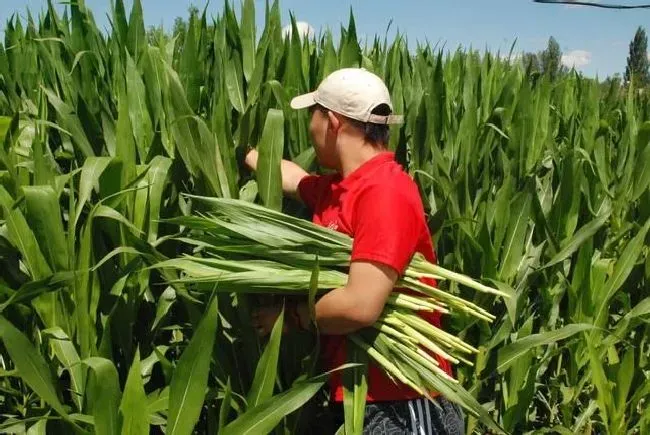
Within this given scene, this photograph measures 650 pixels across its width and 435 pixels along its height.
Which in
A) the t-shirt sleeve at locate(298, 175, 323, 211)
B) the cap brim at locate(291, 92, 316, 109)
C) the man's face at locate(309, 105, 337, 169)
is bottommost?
the t-shirt sleeve at locate(298, 175, 323, 211)

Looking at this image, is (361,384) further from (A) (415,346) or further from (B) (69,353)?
(B) (69,353)

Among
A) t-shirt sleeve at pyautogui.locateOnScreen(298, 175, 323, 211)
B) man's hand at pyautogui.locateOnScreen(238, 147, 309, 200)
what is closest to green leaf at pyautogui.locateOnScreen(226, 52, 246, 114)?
man's hand at pyautogui.locateOnScreen(238, 147, 309, 200)

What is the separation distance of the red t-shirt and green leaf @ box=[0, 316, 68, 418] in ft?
1.84

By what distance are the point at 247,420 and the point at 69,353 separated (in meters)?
0.40

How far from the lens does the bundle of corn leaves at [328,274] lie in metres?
1.45

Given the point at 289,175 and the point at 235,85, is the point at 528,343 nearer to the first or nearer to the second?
the point at 289,175

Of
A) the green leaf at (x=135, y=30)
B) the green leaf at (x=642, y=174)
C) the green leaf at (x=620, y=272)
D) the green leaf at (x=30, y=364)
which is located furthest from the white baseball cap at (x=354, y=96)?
the green leaf at (x=642, y=174)

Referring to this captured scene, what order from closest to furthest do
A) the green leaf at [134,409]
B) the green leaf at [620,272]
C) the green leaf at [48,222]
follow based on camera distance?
the green leaf at [134,409]
the green leaf at [48,222]
the green leaf at [620,272]

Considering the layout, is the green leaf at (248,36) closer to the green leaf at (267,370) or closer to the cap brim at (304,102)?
the cap brim at (304,102)

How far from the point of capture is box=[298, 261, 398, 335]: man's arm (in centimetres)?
138

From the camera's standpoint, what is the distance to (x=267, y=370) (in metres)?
1.36

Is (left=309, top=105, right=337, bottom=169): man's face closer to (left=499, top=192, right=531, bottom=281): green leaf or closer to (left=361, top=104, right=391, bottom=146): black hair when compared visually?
(left=361, top=104, right=391, bottom=146): black hair

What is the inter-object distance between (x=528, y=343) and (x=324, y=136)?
700mm

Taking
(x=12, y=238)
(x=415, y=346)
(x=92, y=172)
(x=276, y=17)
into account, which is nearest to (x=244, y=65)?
(x=276, y=17)
